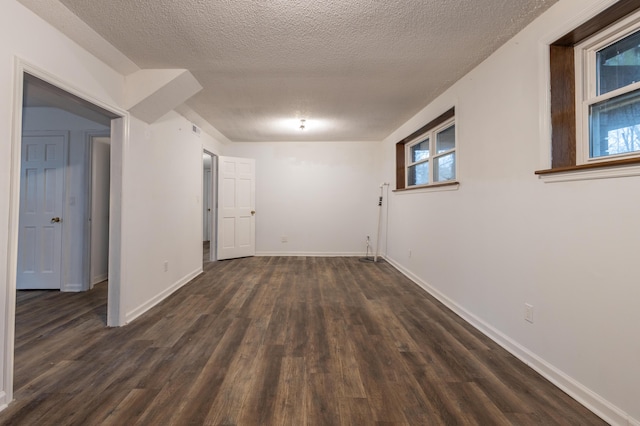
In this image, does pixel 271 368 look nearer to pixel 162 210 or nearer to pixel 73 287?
pixel 162 210

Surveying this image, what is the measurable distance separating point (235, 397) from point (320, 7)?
2.35 meters

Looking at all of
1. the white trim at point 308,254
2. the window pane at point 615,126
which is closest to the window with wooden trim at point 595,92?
the window pane at point 615,126

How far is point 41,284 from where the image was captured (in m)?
3.45

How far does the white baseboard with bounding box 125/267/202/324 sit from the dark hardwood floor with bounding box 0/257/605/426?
73mm

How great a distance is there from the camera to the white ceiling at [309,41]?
172cm

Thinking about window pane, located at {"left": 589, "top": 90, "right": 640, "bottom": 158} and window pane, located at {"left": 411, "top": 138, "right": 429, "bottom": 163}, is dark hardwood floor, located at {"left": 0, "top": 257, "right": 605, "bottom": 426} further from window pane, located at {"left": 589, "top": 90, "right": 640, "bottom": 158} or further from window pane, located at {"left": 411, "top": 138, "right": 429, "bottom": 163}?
window pane, located at {"left": 411, "top": 138, "right": 429, "bottom": 163}

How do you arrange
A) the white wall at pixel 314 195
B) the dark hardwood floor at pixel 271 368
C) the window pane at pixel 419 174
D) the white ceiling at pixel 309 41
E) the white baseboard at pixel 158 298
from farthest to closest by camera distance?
1. the white wall at pixel 314 195
2. the window pane at pixel 419 174
3. the white baseboard at pixel 158 298
4. the white ceiling at pixel 309 41
5. the dark hardwood floor at pixel 271 368

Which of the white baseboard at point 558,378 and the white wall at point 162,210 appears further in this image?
the white wall at point 162,210

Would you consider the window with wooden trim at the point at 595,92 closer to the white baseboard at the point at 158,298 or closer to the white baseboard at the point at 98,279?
the white baseboard at the point at 158,298

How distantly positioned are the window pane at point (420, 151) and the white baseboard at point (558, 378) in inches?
85.3

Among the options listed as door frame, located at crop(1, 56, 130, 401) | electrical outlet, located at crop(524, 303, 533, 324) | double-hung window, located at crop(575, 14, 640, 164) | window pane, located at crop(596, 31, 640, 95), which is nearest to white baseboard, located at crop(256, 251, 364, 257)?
door frame, located at crop(1, 56, 130, 401)

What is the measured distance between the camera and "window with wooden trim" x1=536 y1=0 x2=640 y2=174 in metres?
1.46

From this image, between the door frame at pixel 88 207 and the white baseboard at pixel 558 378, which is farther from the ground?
the door frame at pixel 88 207

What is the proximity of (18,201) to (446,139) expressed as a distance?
3763 millimetres
